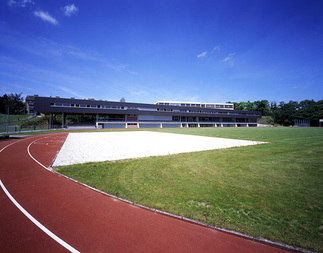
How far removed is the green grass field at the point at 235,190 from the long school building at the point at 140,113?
51534 millimetres

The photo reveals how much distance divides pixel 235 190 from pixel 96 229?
5.28 m

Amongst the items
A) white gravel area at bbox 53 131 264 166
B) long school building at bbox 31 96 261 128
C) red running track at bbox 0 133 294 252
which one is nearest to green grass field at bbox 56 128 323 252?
red running track at bbox 0 133 294 252

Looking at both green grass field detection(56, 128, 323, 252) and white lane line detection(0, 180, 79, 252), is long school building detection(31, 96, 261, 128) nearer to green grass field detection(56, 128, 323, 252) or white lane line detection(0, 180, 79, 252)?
green grass field detection(56, 128, 323, 252)

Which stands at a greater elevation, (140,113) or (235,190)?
(140,113)

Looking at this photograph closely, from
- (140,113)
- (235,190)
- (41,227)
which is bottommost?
(41,227)

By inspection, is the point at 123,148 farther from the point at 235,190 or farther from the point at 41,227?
the point at 235,190

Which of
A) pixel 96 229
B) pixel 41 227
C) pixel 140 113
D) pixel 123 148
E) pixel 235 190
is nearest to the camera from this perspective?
pixel 96 229

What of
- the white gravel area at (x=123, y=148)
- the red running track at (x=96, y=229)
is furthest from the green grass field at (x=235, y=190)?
the white gravel area at (x=123, y=148)

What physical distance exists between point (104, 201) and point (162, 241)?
2956 millimetres

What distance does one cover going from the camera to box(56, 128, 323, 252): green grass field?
4.26m

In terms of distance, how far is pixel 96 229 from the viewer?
4375 mm

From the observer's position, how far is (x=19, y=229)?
446 centimetres

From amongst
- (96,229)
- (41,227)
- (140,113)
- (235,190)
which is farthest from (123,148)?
(140,113)

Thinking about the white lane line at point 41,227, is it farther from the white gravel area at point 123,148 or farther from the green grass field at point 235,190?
the white gravel area at point 123,148
